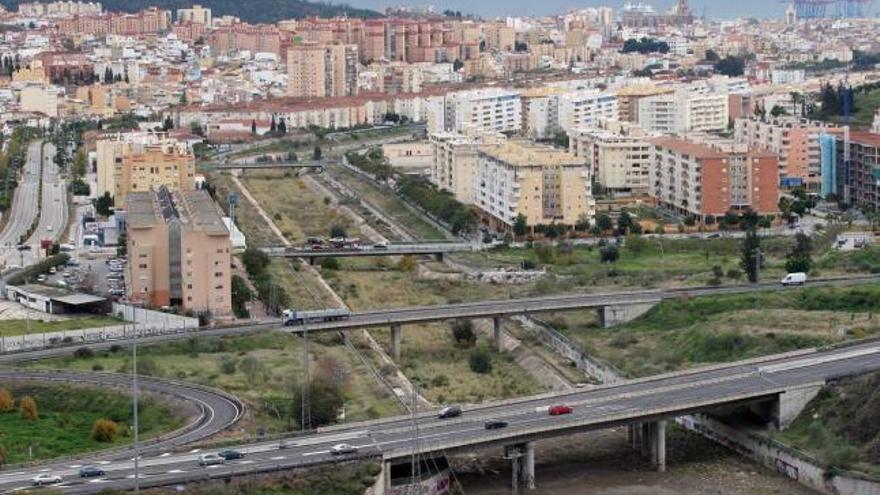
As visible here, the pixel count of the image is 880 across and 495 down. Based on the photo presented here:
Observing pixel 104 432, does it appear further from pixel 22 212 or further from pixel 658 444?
pixel 22 212

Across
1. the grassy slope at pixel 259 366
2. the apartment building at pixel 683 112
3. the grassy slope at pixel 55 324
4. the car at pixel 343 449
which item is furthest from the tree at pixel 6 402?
the apartment building at pixel 683 112

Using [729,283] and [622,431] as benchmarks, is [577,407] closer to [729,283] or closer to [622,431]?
[622,431]

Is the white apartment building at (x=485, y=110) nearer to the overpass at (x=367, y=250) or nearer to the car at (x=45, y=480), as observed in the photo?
the overpass at (x=367, y=250)

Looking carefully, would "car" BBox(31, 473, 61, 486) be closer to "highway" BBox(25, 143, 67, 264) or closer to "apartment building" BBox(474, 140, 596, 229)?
"highway" BBox(25, 143, 67, 264)

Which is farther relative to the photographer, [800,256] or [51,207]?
[51,207]

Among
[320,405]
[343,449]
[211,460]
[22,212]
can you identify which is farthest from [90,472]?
[22,212]

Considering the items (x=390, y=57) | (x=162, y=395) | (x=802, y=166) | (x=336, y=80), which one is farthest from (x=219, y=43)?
(x=162, y=395)
